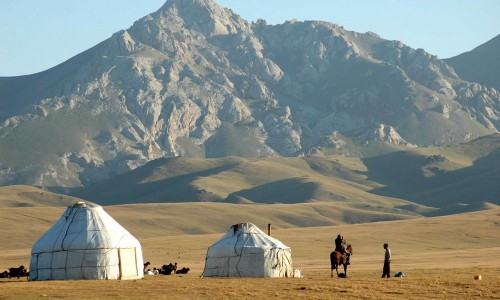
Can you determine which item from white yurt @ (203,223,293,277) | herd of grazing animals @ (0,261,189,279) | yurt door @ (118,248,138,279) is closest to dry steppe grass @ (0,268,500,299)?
yurt door @ (118,248,138,279)

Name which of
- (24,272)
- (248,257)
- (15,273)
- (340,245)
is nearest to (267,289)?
(340,245)

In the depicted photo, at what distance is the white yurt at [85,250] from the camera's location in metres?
53.6

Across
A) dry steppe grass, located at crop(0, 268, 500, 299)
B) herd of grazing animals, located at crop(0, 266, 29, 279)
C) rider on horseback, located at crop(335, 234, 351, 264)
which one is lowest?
dry steppe grass, located at crop(0, 268, 500, 299)

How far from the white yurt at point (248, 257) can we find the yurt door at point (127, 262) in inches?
194

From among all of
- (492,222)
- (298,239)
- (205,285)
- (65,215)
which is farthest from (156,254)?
(492,222)

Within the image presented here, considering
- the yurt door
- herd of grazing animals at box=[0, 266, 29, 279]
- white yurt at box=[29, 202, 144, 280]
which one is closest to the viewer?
white yurt at box=[29, 202, 144, 280]

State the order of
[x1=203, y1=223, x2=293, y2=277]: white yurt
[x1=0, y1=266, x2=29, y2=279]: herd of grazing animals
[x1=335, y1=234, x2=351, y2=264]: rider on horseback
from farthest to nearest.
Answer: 1. [x1=0, y1=266, x2=29, y2=279]: herd of grazing animals
2. [x1=203, y1=223, x2=293, y2=277]: white yurt
3. [x1=335, y1=234, x2=351, y2=264]: rider on horseback

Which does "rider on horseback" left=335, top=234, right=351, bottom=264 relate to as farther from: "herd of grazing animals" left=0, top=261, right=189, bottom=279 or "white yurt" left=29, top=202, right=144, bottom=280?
"herd of grazing animals" left=0, top=261, right=189, bottom=279

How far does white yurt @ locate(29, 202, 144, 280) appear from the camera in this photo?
53.6 m

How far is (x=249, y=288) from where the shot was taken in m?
45.6

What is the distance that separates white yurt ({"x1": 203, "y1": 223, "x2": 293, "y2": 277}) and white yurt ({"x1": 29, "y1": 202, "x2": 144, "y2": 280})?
191 inches

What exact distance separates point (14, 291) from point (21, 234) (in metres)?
139

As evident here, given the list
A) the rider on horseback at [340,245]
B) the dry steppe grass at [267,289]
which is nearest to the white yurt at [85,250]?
the dry steppe grass at [267,289]

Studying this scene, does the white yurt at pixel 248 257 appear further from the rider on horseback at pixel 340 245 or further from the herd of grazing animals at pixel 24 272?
the herd of grazing animals at pixel 24 272
